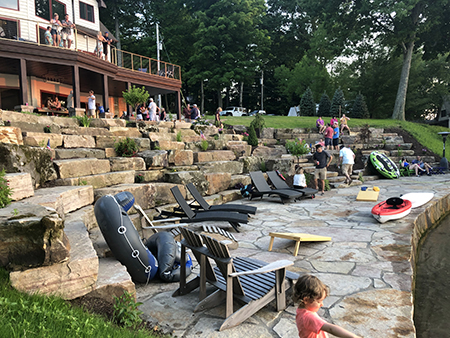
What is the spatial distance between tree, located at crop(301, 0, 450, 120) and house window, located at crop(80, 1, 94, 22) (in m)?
16.7

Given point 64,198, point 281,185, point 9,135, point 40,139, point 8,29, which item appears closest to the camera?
point 64,198

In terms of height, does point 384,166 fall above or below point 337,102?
below

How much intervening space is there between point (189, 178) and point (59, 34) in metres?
11.7

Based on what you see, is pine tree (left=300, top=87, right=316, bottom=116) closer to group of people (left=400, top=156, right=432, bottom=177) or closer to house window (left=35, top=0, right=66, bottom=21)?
group of people (left=400, top=156, right=432, bottom=177)

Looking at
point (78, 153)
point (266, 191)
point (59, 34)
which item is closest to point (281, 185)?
point (266, 191)

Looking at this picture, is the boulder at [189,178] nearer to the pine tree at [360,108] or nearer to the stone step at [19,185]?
the stone step at [19,185]

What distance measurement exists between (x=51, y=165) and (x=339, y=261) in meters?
5.47

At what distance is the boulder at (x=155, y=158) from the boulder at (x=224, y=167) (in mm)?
1394

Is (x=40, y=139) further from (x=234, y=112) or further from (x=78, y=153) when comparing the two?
(x=234, y=112)

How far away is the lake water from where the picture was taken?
3677 millimetres

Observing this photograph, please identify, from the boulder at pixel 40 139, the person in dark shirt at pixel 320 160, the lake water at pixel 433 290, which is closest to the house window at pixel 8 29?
the boulder at pixel 40 139

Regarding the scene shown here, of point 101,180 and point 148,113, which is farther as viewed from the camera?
point 148,113

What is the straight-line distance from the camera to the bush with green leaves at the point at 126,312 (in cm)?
296

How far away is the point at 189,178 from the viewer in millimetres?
9016
